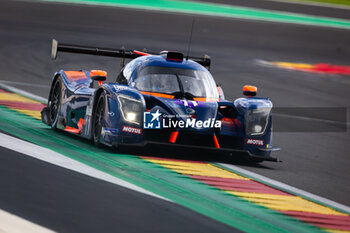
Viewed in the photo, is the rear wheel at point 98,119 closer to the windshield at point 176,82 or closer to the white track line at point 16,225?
the windshield at point 176,82

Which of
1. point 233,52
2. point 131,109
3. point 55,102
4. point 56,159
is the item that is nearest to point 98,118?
point 131,109

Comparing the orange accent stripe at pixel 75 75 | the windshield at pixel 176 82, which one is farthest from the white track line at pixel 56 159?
the orange accent stripe at pixel 75 75

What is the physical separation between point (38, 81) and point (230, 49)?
10930mm

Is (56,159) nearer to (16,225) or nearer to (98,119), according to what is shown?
(98,119)

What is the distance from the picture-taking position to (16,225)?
18.0 feet

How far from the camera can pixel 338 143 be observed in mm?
12555

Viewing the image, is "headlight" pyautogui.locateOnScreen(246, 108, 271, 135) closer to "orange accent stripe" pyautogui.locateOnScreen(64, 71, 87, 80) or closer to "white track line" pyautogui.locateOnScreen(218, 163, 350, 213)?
"white track line" pyautogui.locateOnScreen(218, 163, 350, 213)

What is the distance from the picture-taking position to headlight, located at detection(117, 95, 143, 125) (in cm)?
870

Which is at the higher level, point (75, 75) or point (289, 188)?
point (75, 75)

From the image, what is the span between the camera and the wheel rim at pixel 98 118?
9162 mm

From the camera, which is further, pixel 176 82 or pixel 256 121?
pixel 176 82

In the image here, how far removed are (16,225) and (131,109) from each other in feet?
11.2

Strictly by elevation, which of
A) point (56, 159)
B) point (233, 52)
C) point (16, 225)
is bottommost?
point (233, 52)

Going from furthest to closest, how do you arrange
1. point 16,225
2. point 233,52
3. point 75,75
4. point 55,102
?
point 233,52 → point 55,102 → point 75,75 → point 16,225
